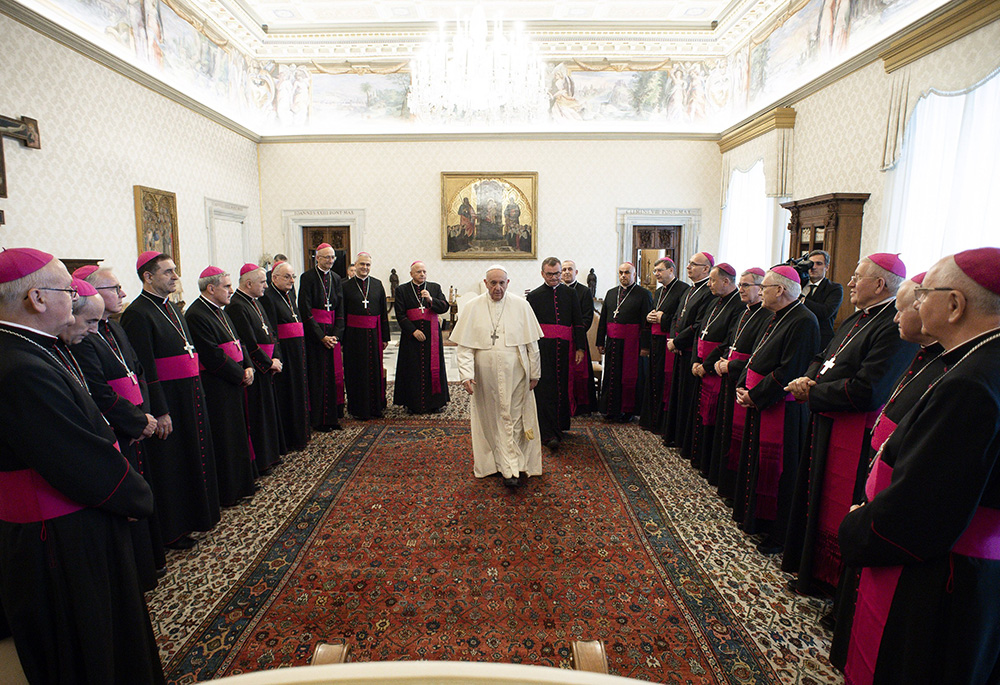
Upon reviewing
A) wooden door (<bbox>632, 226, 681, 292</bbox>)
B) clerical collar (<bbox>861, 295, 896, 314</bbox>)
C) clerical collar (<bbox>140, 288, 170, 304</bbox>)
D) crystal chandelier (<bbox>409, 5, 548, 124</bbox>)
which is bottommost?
clerical collar (<bbox>140, 288, 170, 304</bbox>)

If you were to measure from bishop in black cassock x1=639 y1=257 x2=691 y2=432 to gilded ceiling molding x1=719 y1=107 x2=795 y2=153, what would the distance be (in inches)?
196

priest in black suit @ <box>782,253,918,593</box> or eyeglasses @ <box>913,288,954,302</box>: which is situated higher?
eyeglasses @ <box>913,288,954,302</box>

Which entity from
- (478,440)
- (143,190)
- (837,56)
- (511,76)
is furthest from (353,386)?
(837,56)

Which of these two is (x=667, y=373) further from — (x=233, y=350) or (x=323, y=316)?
(x=233, y=350)

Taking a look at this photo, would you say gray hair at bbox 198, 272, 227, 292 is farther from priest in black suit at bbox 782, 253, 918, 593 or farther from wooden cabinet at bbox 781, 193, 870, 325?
wooden cabinet at bbox 781, 193, 870, 325

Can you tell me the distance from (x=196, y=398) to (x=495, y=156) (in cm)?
1019

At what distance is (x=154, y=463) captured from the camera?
144 inches

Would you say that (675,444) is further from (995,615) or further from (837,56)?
(837,56)

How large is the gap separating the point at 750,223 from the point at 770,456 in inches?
340

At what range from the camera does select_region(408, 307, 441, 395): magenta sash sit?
7.31m

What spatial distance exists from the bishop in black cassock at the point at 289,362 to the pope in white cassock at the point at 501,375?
2.06 meters

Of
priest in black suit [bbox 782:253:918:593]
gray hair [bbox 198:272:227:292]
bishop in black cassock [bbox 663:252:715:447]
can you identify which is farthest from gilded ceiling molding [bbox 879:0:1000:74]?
gray hair [bbox 198:272:227:292]

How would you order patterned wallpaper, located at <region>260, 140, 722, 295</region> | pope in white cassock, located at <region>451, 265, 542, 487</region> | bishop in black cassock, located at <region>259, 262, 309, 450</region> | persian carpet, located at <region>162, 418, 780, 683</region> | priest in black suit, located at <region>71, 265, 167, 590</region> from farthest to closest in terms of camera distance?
patterned wallpaper, located at <region>260, 140, 722, 295</region>
bishop in black cassock, located at <region>259, 262, 309, 450</region>
pope in white cassock, located at <region>451, 265, 542, 487</region>
priest in black suit, located at <region>71, 265, 167, 590</region>
persian carpet, located at <region>162, 418, 780, 683</region>

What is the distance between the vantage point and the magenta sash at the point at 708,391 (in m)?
4.89
